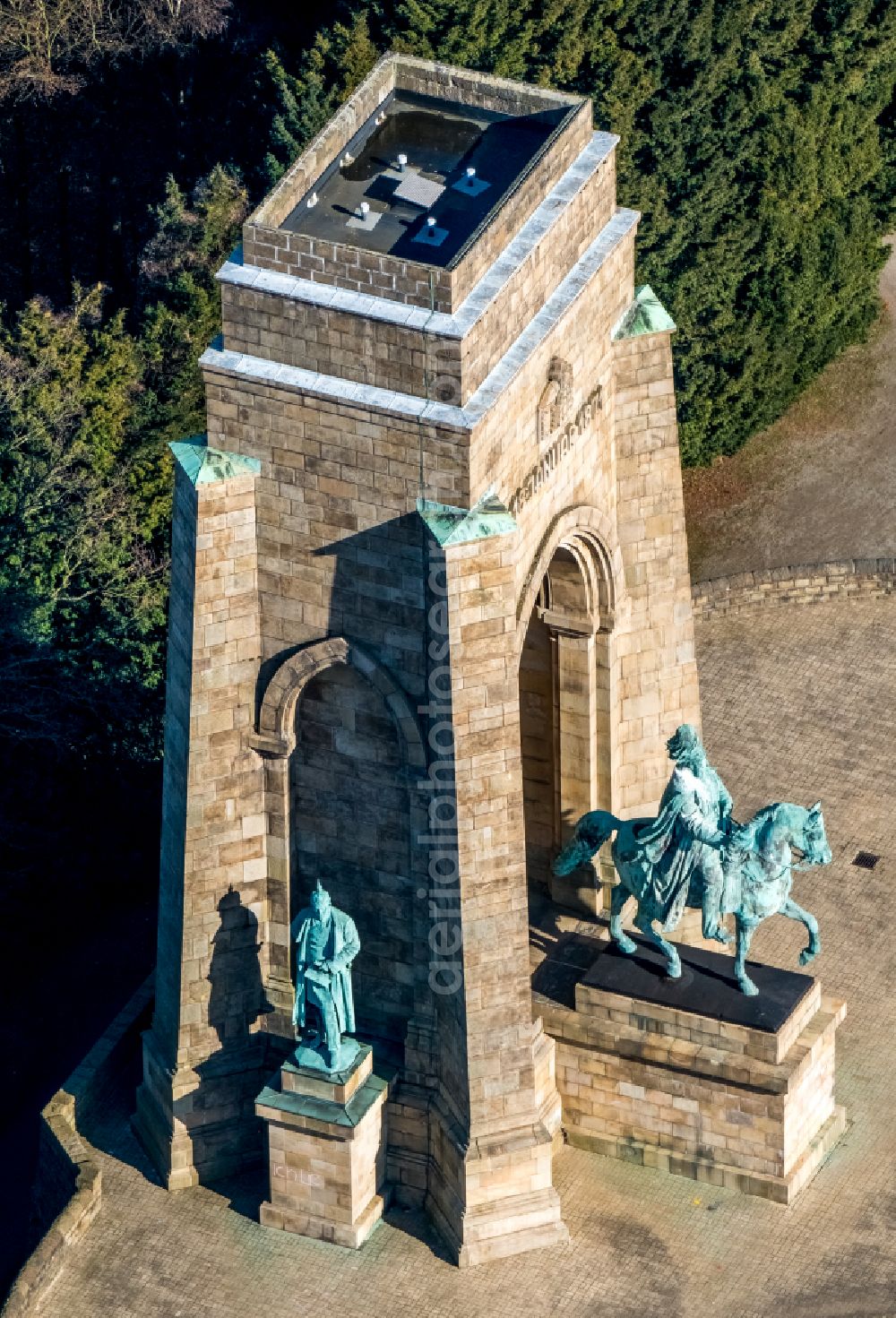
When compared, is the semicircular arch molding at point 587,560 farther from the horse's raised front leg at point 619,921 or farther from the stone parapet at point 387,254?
the stone parapet at point 387,254

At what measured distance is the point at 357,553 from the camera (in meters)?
49.2

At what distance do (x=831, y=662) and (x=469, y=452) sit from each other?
20549 millimetres

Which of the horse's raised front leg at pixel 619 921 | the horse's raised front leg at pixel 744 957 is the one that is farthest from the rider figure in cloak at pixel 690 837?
the horse's raised front leg at pixel 619 921

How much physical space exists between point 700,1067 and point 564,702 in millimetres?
6537

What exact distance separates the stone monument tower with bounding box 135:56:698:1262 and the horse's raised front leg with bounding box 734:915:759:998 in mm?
3318

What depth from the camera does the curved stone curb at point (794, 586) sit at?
223 ft

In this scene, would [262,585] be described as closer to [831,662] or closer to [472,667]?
[472,667]

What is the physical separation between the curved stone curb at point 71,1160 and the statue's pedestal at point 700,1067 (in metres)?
7.75

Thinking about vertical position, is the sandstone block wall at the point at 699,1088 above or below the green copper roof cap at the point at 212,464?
below

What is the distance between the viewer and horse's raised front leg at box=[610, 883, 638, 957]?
5316cm

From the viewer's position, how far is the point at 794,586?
224 feet

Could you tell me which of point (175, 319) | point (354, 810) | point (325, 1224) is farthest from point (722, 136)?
point (325, 1224)

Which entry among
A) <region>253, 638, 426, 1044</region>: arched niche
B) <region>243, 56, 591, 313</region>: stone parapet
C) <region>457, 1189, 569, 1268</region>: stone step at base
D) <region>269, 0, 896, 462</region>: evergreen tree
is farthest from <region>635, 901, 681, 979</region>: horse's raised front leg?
<region>269, 0, 896, 462</region>: evergreen tree

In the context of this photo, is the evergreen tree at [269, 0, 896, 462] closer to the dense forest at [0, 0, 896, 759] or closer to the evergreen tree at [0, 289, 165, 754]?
the dense forest at [0, 0, 896, 759]
